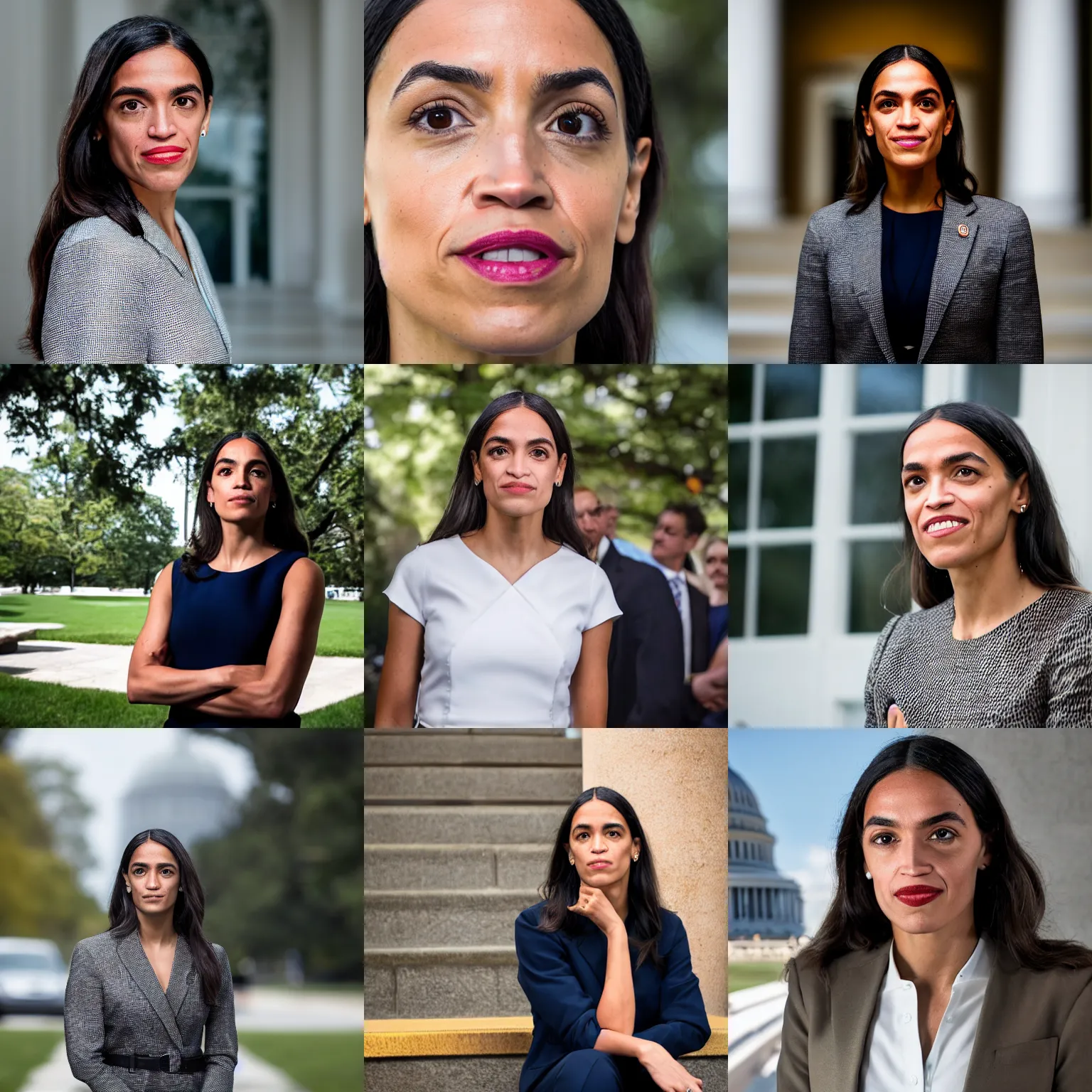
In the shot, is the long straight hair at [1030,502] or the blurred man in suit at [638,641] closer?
the long straight hair at [1030,502]

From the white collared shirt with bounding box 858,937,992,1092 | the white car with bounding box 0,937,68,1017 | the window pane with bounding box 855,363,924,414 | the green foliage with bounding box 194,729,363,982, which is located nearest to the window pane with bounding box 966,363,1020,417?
the window pane with bounding box 855,363,924,414

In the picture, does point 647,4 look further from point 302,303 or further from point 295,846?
point 295,846

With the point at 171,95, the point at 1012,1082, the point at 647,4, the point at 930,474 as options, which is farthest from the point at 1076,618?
the point at 171,95

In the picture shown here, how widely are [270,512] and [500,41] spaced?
1.35m

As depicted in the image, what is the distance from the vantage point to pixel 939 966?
14.6 ft

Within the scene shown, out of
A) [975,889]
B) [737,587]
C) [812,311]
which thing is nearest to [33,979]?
[737,587]

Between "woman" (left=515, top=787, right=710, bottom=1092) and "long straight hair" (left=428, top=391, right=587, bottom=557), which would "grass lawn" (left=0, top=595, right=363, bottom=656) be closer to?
"long straight hair" (left=428, top=391, right=587, bottom=557)

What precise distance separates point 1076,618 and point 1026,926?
78cm

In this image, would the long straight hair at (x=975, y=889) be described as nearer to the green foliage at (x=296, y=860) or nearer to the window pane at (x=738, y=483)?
the window pane at (x=738, y=483)

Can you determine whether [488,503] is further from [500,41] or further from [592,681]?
[500,41]

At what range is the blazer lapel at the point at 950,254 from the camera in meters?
4.61

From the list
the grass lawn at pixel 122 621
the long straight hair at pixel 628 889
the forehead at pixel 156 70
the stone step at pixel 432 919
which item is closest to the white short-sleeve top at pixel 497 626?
the grass lawn at pixel 122 621

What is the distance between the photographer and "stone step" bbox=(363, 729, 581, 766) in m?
4.77

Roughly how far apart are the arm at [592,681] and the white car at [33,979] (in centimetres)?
153
